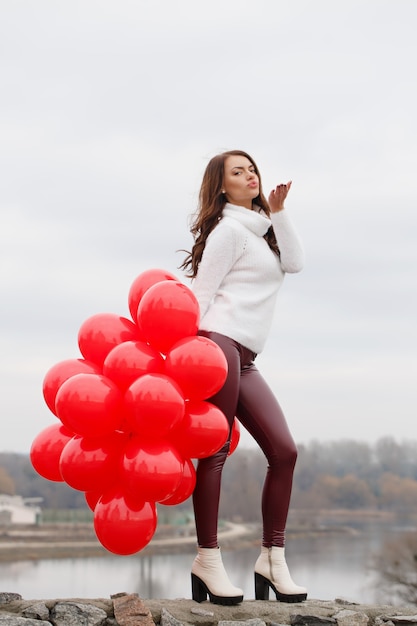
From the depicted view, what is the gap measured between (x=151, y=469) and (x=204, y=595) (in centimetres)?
86

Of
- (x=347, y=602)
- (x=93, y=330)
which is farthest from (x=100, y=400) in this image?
(x=347, y=602)

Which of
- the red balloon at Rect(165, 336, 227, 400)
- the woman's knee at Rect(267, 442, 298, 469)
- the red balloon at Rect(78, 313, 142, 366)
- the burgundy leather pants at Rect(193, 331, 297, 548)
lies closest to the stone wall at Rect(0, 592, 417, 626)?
the burgundy leather pants at Rect(193, 331, 297, 548)

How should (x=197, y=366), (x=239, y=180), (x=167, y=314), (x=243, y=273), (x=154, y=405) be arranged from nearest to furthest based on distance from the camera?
(x=154, y=405) → (x=197, y=366) → (x=167, y=314) → (x=243, y=273) → (x=239, y=180)

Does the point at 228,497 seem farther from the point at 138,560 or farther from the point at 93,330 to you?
the point at 93,330

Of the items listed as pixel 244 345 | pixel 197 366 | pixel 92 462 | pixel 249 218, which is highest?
pixel 249 218

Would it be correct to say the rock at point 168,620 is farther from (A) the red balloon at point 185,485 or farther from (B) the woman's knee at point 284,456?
(B) the woman's knee at point 284,456

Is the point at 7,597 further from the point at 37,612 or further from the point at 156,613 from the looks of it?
the point at 156,613

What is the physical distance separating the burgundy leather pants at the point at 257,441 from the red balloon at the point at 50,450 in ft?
2.09

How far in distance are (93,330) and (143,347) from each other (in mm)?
346

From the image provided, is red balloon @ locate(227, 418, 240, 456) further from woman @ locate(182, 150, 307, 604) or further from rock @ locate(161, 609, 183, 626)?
rock @ locate(161, 609, 183, 626)

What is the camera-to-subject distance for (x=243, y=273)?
364 centimetres

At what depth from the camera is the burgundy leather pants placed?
3426 millimetres

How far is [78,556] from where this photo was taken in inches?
1591

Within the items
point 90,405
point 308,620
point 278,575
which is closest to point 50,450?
point 90,405
